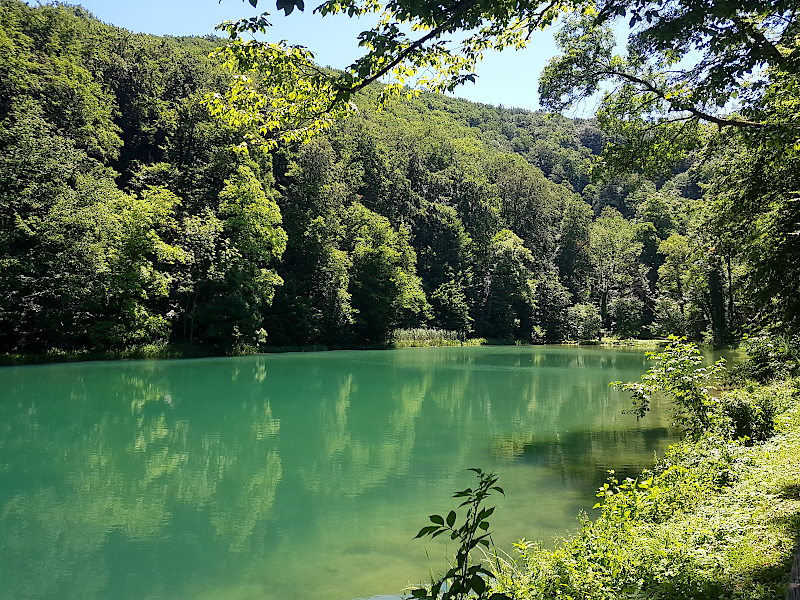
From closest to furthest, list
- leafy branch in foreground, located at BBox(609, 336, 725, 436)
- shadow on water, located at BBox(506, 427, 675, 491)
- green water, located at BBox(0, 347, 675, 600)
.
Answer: green water, located at BBox(0, 347, 675, 600)
leafy branch in foreground, located at BBox(609, 336, 725, 436)
shadow on water, located at BBox(506, 427, 675, 491)

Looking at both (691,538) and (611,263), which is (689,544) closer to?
(691,538)

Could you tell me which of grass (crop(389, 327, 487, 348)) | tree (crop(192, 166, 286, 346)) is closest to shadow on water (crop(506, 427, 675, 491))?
tree (crop(192, 166, 286, 346))

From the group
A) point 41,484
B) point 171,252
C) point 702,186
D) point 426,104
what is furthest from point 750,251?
point 426,104

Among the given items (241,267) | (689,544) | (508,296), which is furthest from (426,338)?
(689,544)

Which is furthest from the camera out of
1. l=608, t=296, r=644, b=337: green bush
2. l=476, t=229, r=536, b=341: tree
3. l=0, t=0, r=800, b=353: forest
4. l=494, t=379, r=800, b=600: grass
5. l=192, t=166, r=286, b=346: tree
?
l=476, t=229, r=536, b=341: tree

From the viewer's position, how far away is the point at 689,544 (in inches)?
155

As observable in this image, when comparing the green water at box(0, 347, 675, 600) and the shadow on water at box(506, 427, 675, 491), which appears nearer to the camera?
the green water at box(0, 347, 675, 600)

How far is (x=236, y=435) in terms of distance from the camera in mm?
11977

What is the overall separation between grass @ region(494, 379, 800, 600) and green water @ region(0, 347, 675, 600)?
1616mm

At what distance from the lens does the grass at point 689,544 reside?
11.0 ft

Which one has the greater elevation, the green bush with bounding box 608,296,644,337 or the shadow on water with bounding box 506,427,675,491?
the green bush with bounding box 608,296,644,337

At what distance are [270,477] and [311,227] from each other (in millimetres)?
33598

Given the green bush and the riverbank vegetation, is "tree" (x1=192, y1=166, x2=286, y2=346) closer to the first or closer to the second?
the riverbank vegetation

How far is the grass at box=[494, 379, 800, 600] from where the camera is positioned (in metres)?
3.37
